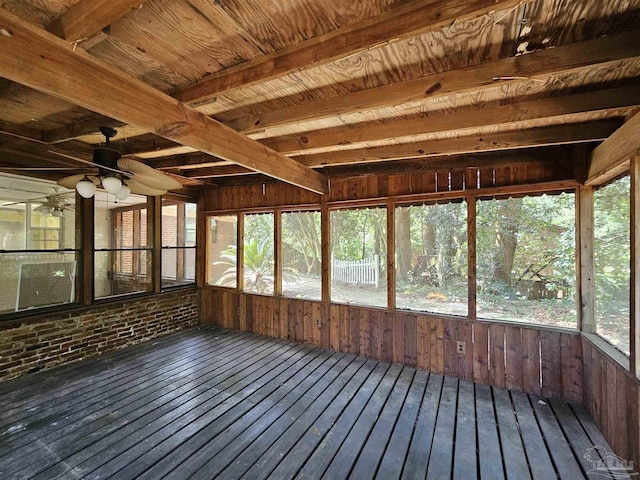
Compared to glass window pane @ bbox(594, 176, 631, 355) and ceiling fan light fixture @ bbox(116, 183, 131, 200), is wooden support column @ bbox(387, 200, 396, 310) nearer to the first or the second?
glass window pane @ bbox(594, 176, 631, 355)

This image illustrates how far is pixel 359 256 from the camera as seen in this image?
4.14m

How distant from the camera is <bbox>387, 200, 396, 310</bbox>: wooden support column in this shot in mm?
3854

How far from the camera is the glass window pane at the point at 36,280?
130 inches

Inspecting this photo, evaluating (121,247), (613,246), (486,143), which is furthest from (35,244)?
(613,246)

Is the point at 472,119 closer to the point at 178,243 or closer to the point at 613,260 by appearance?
the point at 613,260

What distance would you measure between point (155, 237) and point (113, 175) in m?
2.49

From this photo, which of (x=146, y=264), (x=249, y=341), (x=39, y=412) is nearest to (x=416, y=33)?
(x=39, y=412)

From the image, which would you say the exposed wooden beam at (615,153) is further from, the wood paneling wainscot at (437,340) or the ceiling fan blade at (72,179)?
the ceiling fan blade at (72,179)

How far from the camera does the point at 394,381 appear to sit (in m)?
3.27

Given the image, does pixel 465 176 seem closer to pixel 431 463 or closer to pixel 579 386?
pixel 579 386

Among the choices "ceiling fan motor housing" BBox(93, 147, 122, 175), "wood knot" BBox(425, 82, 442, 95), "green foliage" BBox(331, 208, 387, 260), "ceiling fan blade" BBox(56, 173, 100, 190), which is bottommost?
"green foliage" BBox(331, 208, 387, 260)

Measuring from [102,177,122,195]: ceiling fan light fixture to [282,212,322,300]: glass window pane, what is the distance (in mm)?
2570

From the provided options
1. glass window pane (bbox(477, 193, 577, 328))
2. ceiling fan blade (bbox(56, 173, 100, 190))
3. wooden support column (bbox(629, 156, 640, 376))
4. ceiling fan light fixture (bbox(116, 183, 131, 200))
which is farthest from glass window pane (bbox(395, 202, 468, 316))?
ceiling fan blade (bbox(56, 173, 100, 190))

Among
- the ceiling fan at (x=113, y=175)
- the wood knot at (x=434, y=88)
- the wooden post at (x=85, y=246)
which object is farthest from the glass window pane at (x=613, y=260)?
the wooden post at (x=85, y=246)
